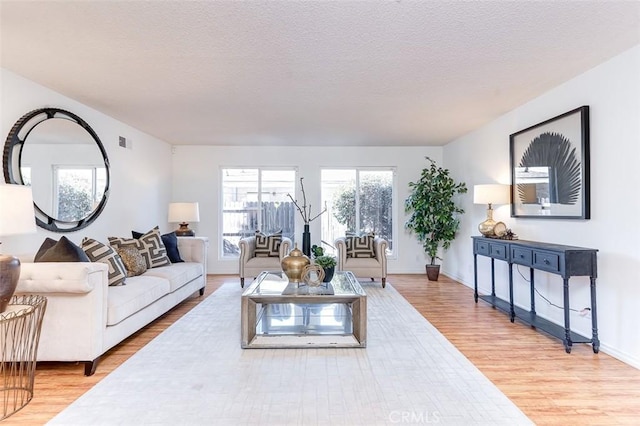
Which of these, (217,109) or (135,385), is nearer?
(135,385)

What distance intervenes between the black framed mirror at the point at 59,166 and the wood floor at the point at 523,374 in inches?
58.2

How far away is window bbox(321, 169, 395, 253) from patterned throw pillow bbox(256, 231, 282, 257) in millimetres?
1263

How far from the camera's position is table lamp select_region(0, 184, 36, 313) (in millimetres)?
1876

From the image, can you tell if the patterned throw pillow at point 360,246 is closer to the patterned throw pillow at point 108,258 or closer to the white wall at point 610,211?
the white wall at point 610,211

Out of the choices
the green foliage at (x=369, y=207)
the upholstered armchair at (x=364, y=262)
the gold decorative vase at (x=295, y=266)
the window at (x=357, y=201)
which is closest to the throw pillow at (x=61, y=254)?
the gold decorative vase at (x=295, y=266)

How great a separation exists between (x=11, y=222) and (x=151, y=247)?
6.38ft

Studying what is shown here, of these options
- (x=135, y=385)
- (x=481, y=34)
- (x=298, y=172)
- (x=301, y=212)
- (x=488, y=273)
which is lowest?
(x=135, y=385)

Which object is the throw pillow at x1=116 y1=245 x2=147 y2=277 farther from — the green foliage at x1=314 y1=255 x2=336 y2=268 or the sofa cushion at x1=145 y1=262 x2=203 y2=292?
the green foliage at x1=314 y1=255 x2=336 y2=268

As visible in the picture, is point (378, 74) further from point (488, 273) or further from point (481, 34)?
point (488, 273)

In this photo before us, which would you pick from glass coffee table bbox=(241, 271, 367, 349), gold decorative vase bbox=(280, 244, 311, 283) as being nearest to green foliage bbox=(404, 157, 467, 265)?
glass coffee table bbox=(241, 271, 367, 349)

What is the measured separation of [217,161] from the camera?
20.3 ft

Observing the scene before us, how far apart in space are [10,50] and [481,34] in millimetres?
3420

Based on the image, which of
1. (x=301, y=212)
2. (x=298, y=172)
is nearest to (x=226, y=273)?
(x=301, y=212)

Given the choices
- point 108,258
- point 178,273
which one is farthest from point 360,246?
point 108,258
